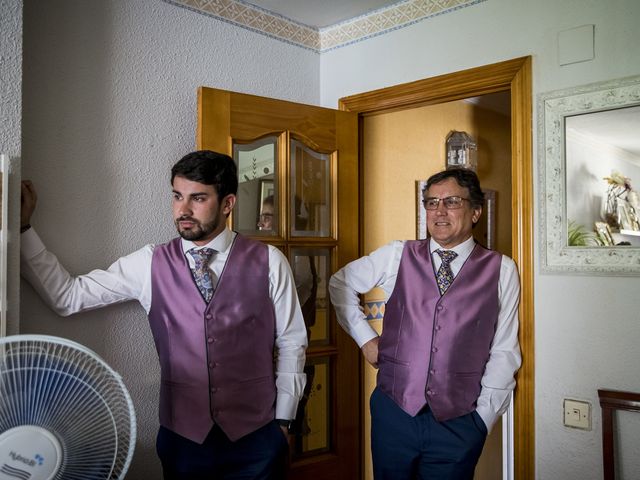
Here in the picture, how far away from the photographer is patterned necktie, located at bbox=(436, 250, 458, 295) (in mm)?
2121

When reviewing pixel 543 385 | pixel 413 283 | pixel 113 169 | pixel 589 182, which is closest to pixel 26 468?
pixel 113 169

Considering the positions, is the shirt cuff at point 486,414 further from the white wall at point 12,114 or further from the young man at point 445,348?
the white wall at point 12,114

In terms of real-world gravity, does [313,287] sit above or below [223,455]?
above

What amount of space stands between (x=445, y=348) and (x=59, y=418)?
1.27 meters

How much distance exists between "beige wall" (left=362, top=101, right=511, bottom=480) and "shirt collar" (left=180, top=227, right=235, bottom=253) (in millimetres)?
1270

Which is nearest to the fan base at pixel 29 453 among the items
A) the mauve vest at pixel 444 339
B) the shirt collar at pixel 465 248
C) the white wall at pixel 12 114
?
the white wall at pixel 12 114

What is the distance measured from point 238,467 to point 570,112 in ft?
5.46

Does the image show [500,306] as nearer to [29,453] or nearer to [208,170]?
[208,170]

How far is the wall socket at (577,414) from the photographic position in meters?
2.07

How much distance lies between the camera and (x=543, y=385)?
2189 mm

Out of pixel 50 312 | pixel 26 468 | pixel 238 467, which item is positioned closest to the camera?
pixel 26 468

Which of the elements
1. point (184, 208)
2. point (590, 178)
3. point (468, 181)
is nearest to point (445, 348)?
point (468, 181)

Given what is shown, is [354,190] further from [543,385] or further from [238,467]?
[238,467]

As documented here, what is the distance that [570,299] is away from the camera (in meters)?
2.12
